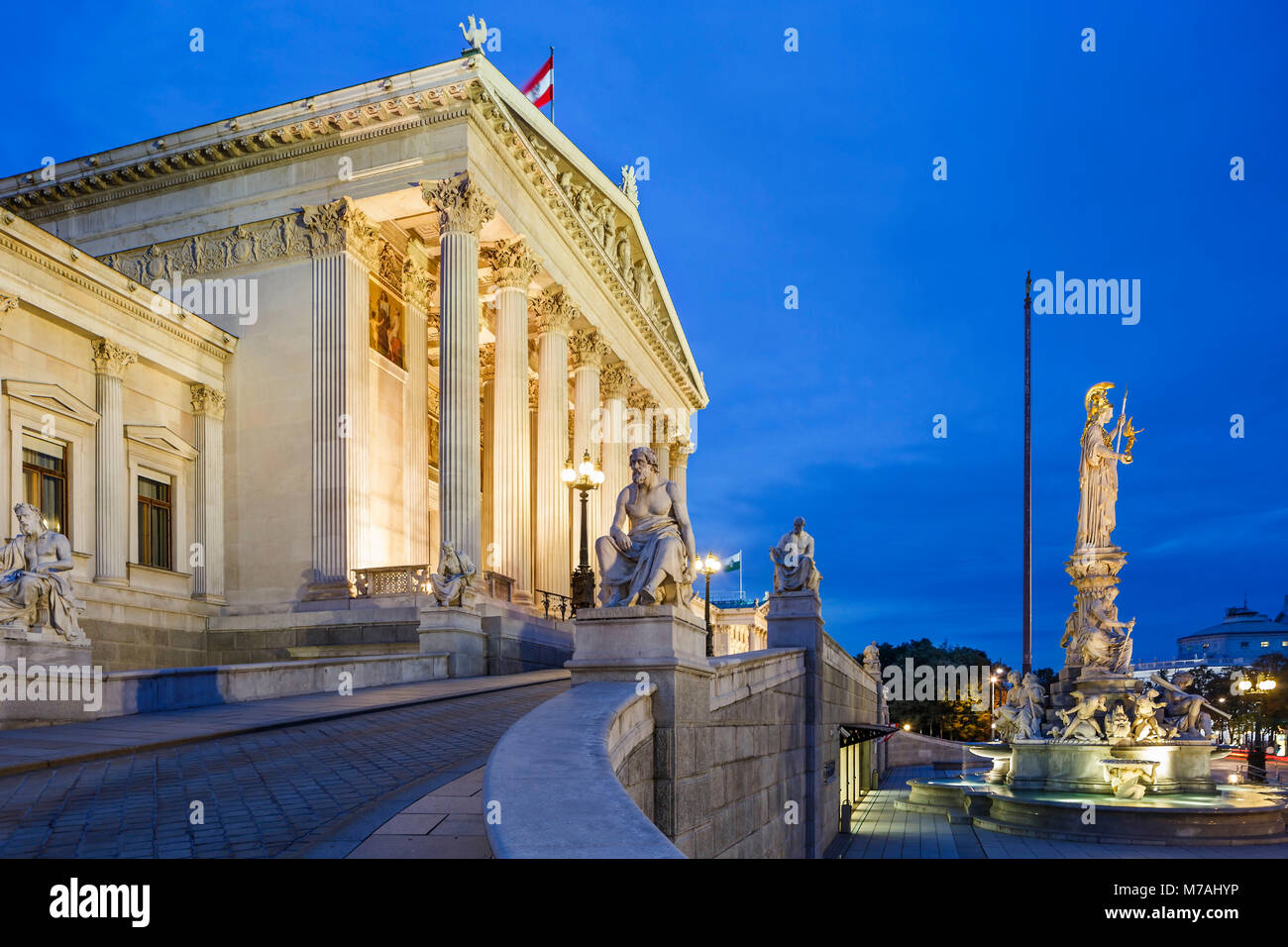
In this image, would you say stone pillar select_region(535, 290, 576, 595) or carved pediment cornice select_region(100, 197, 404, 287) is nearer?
carved pediment cornice select_region(100, 197, 404, 287)

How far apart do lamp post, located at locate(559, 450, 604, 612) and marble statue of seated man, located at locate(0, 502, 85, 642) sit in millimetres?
11277

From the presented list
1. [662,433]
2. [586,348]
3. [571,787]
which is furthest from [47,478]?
[662,433]

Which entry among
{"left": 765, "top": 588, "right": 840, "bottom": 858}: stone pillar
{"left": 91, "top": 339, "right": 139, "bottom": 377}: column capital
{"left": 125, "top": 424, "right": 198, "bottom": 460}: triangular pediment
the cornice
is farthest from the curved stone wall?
{"left": 125, "top": 424, "right": 198, "bottom": 460}: triangular pediment

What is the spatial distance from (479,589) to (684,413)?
111 ft

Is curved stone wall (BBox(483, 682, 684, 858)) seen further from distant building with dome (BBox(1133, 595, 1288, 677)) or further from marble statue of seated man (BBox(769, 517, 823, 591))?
distant building with dome (BBox(1133, 595, 1288, 677))

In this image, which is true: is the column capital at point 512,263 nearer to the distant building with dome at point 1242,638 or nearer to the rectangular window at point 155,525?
the rectangular window at point 155,525

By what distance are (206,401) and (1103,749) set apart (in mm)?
25396

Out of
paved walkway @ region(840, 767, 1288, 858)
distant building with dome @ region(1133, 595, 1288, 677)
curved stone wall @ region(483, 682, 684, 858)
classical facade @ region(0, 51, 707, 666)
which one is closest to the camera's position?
curved stone wall @ region(483, 682, 684, 858)

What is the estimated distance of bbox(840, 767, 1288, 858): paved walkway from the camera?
16.4m

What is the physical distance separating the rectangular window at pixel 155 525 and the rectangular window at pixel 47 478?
240 cm

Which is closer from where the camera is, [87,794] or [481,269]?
[87,794]
